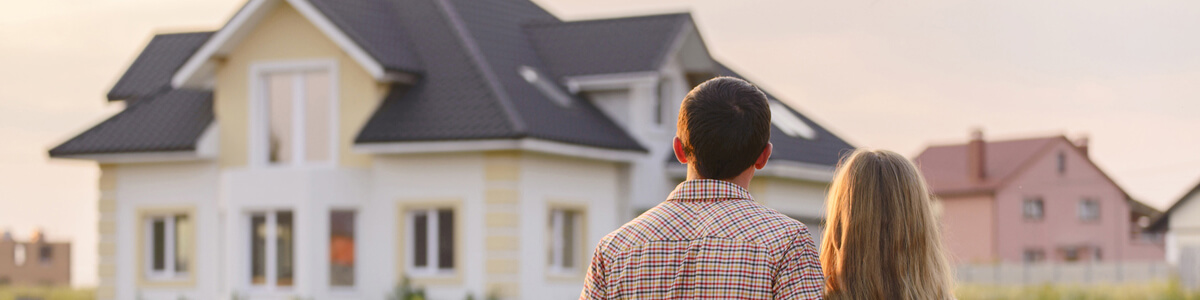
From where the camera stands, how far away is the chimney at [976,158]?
58875 millimetres

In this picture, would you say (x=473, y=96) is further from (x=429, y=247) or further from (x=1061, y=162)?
(x=1061, y=162)

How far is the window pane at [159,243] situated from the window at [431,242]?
16.9 feet

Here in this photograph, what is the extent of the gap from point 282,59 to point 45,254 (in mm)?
41766

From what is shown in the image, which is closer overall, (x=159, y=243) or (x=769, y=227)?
(x=769, y=227)

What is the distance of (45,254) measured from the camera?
199 feet

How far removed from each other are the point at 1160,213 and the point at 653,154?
42.2 m

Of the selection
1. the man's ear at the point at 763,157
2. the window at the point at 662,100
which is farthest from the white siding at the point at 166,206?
the man's ear at the point at 763,157

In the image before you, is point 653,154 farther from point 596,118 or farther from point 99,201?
point 99,201

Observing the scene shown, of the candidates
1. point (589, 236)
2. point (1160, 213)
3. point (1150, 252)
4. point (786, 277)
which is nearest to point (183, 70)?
point (589, 236)

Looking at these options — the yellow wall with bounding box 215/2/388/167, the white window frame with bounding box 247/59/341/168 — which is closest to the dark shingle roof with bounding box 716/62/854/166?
the yellow wall with bounding box 215/2/388/167

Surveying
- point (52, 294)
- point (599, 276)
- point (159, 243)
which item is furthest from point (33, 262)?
point (599, 276)

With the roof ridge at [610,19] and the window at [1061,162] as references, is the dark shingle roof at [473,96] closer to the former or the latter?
the roof ridge at [610,19]

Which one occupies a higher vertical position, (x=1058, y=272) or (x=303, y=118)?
(x=303, y=118)

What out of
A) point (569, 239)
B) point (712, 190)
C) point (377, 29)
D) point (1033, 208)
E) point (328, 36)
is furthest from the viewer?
point (1033, 208)
